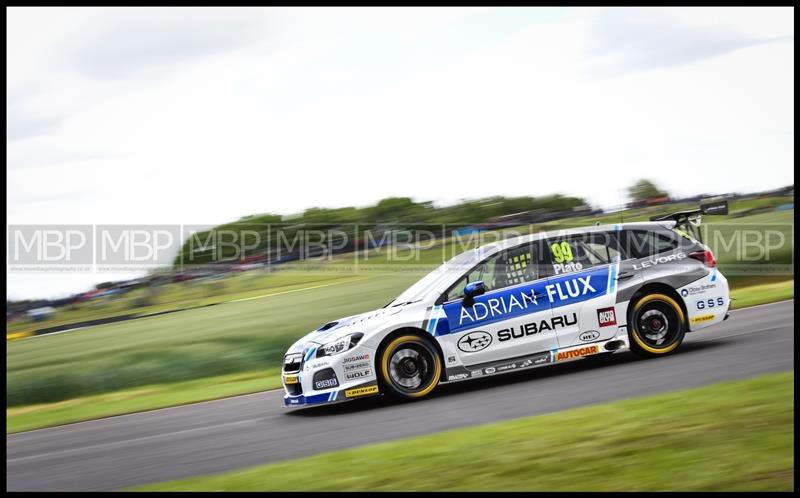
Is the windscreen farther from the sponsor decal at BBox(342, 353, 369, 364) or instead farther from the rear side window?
the rear side window

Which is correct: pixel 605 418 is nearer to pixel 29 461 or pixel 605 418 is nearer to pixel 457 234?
pixel 29 461

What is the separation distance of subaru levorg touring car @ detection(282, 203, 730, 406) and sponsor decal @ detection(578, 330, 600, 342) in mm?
11

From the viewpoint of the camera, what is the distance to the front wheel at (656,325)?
9836mm

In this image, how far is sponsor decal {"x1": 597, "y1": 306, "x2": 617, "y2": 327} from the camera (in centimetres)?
966

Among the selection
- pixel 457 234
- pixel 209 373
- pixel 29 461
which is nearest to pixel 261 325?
pixel 209 373

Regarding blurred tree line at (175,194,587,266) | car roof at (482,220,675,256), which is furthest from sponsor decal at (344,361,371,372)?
blurred tree line at (175,194,587,266)

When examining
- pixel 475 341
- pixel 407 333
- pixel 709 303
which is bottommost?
pixel 475 341

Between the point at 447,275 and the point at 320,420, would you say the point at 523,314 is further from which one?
the point at 320,420

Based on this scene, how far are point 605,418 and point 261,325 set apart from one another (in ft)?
39.9

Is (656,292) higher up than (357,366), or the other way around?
(656,292)

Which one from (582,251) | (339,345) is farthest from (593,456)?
(582,251)

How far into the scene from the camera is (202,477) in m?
6.50

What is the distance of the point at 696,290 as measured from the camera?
33.0 feet

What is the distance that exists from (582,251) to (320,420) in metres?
3.57
